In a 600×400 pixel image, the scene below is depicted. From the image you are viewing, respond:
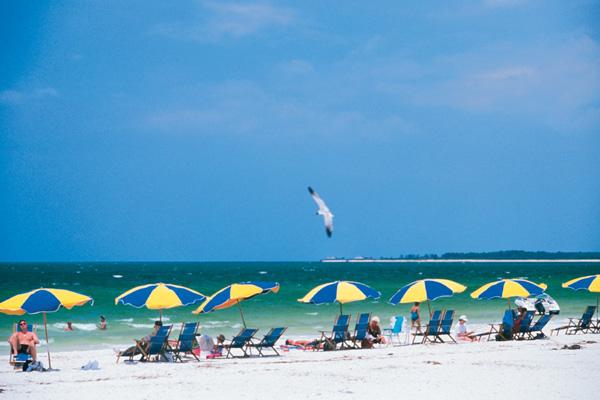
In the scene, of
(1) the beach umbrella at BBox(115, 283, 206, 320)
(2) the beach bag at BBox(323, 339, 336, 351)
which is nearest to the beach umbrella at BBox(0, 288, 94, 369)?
(1) the beach umbrella at BBox(115, 283, 206, 320)

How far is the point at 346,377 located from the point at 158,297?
174 inches

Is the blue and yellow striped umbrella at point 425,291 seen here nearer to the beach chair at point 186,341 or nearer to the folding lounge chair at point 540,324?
the folding lounge chair at point 540,324

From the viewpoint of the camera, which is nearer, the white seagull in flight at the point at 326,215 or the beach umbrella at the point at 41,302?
the beach umbrella at the point at 41,302

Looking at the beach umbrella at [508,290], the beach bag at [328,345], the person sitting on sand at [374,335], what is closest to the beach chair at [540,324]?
the beach umbrella at [508,290]

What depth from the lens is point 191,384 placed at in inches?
436

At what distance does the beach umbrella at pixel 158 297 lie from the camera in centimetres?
1420

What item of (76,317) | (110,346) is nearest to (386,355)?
(110,346)

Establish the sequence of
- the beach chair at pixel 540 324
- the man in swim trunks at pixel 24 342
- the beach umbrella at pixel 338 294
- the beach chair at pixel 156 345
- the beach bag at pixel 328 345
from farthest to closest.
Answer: the beach chair at pixel 540 324
the beach bag at pixel 328 345
the beach umbrella at pixel 338 294
the beach chair at pixel 156 345
the man in swim trunks at pixel 24 342

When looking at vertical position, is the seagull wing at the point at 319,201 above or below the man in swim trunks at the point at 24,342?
above

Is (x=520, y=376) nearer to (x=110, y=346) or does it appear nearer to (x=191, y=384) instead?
(x=191, y=384)

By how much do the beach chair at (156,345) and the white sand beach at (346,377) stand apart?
26 cm

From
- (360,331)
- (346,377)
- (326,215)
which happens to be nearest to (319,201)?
(326,215)

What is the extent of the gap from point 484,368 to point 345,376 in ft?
7.65

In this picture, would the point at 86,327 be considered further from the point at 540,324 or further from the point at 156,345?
the point at 540,324
